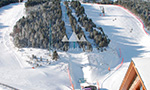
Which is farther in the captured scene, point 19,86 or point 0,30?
point 0,30

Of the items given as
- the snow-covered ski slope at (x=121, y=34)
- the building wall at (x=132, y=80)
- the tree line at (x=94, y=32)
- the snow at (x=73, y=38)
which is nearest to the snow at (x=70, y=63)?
the snow-covered ski slope at (x=121, y=34)

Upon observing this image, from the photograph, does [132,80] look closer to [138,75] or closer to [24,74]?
[138,75]

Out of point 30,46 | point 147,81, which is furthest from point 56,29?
point 147,81

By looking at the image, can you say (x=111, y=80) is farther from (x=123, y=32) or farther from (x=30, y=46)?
(x=123, y=32)

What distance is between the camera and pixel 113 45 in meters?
27.3

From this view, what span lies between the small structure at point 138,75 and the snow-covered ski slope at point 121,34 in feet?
37.6

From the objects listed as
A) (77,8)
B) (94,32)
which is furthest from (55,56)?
(77,8)

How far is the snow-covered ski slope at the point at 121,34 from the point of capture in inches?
774

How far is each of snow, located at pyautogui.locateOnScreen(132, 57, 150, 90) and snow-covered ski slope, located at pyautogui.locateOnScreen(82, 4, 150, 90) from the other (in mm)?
12235

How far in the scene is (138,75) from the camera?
5012mm

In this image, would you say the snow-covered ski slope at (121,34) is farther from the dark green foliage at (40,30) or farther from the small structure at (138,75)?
the small structure at (138,75)

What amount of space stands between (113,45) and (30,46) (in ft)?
41.7

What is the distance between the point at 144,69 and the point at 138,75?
0.80 ft

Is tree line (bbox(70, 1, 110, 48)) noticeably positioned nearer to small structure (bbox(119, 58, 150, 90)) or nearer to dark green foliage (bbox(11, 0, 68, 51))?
dark green foliage (bbox(11, 0, 68, 51))
